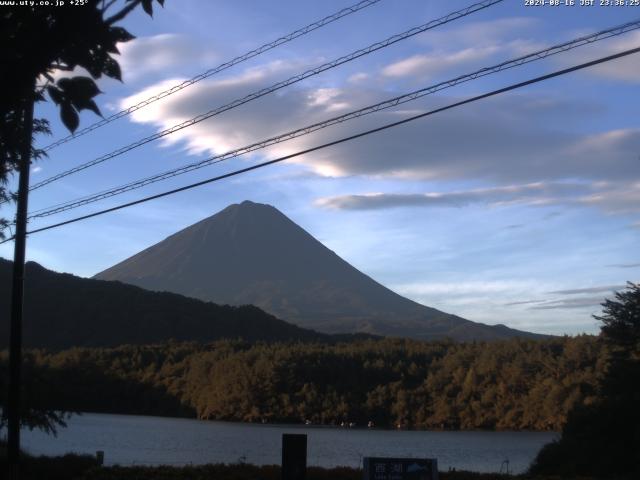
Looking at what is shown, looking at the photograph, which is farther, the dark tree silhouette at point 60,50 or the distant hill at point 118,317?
the distant hill at point 118,317

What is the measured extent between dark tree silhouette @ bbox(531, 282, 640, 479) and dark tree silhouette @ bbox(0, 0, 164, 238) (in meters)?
22.3

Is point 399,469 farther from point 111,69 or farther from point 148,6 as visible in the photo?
point 148,6

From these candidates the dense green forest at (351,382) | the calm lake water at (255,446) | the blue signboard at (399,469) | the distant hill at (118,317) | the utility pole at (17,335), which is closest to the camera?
the blue signboard at (399,469)

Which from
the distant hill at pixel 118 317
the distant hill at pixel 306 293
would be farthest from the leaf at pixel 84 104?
the distant hill at pixel 306 293

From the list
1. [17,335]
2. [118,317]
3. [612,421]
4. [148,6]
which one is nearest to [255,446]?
[612,421]

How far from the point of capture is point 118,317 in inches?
3462

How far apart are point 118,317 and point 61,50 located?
3379 inches

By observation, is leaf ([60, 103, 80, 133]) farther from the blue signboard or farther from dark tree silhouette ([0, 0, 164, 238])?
the blue signboard

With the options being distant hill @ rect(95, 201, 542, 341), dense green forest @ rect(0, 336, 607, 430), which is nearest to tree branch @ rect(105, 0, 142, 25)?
dense green forest @ rect(0, 336, 607, 430)

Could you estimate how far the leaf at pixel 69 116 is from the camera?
4.82 metres

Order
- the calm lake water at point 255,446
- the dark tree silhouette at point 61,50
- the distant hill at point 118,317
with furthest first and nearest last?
the distant hill at point 118,317 < the calm lake water at point 255,446 < the dark tree silhouette at point 61,50

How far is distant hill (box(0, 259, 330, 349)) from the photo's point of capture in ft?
269

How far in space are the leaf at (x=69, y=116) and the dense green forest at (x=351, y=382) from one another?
149ft

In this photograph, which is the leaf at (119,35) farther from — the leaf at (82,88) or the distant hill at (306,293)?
the distant hill at (306,293)
